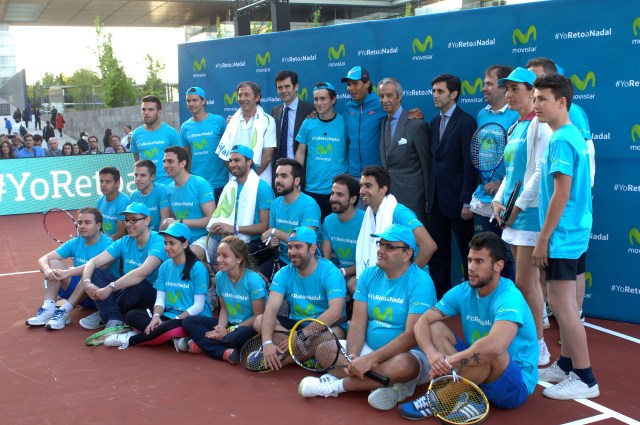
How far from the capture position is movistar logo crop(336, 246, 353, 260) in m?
6.84

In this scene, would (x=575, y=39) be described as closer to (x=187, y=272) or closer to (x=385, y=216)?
(x=385, y=216)

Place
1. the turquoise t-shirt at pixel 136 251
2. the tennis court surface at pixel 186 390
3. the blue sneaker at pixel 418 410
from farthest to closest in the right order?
the turquoise t-shirt at pixel 136 251 < the tennis court surface at pixel 186 390 < the blue sneaker at pixel 418 410

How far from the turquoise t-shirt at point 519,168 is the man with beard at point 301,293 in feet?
5.04

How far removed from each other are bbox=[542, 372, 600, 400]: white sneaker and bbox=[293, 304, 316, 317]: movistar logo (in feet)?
6.59

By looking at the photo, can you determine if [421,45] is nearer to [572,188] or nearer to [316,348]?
[572,188]

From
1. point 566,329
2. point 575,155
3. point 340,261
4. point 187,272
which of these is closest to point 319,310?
point 340,261

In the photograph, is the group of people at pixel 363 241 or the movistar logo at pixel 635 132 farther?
the movistar logo at pixel 635 132

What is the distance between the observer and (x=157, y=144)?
9.02m

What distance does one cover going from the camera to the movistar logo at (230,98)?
10.6 metres

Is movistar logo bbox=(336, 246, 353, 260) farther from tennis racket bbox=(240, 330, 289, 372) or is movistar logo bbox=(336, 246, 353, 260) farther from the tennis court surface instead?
the tennis court surface

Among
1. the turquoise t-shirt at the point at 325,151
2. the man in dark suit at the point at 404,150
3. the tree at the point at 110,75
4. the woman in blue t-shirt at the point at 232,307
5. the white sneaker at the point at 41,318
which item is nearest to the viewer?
the woman in blue t-shirt at the point at 232,307

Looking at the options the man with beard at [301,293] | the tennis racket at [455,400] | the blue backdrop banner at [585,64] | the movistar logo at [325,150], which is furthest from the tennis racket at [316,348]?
the blue backdrop banner at [585,64]

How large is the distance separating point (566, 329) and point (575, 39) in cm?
311

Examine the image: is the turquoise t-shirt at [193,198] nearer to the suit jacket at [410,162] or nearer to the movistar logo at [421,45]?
the suit jacket at [410,162]
